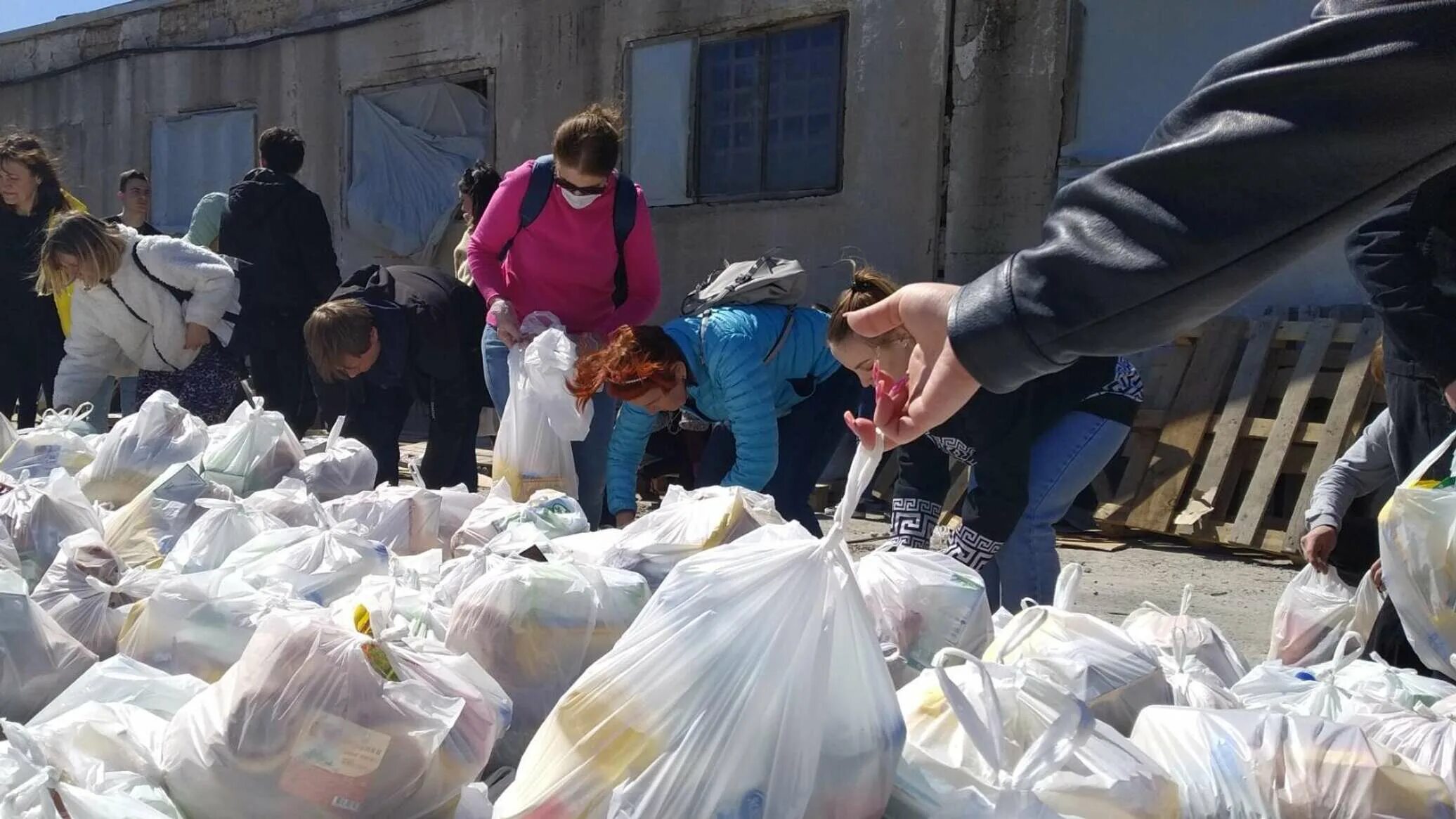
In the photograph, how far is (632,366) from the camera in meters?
3.02

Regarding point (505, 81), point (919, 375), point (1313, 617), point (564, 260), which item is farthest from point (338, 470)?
point (505, 81)

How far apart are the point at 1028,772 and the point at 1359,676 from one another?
2.98 ft

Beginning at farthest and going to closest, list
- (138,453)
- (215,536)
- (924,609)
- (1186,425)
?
1. (1186,425)
2. (138,453)
3. (215,536)
4. (924,609)

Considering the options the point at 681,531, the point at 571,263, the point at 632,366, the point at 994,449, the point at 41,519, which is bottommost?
Result: the point at 41,519

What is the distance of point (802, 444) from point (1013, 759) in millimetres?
2041

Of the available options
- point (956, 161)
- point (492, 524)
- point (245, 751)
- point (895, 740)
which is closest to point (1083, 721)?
point (895, 740)

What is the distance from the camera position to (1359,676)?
1.96 meters

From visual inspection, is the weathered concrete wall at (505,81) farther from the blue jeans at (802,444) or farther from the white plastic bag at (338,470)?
the white plastic bag at (338,470)

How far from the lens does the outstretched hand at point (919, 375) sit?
1268 millimetres

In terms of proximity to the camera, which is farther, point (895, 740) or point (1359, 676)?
point (1359, 676)

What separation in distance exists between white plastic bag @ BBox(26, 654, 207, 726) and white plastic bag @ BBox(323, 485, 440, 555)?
976mm

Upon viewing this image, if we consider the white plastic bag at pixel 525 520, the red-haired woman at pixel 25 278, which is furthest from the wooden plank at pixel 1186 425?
the red-haired woman at pixel 25 278

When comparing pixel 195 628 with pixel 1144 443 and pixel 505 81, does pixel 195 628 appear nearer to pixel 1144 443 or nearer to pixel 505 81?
pixel 1144 443

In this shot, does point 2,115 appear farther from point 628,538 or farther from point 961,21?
point 628,538
